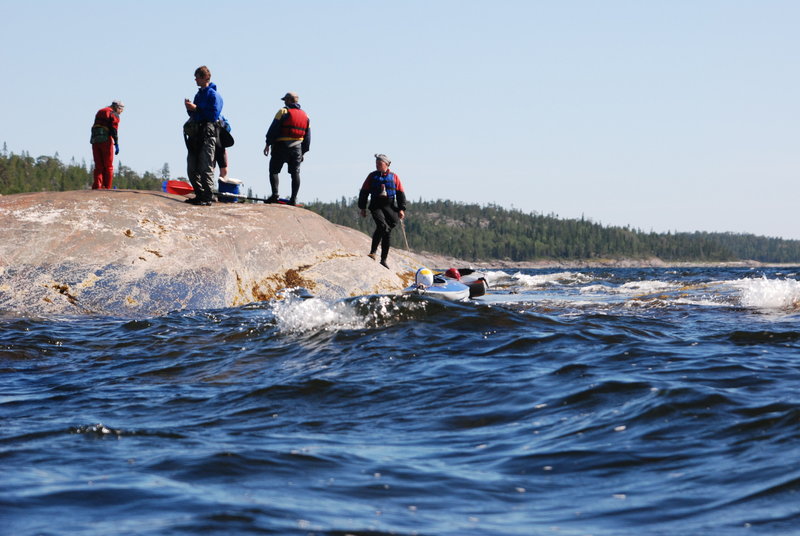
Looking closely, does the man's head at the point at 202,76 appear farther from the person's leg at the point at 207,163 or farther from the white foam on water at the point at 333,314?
the white foam on water at the point at 333,314

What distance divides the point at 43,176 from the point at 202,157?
438 feet

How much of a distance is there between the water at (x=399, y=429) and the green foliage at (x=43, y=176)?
5004 inches

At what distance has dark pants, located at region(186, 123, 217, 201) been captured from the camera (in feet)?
45.3

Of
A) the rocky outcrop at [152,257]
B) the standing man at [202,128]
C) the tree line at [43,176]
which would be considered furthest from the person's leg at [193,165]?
the tree line at [43,176]

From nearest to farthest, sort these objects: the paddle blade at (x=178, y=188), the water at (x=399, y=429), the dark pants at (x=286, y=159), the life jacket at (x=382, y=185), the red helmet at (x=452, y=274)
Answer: the water at (x=399, y=429) < the dark pants at (x=286, y=159) < the life jacket at (x=382, y=185) < the paddle blade at (x=178, y=188) < the red helmet at (x=452, y=274)

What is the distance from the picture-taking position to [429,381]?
7012mm

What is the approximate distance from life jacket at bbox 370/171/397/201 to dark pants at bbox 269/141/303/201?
1540 mm

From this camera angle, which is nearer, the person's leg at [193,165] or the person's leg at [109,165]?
the person's leg at [193,165]

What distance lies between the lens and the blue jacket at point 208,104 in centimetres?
1350

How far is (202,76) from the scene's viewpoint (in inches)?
527

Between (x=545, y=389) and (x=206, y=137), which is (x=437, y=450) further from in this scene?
(x=206, y=137)

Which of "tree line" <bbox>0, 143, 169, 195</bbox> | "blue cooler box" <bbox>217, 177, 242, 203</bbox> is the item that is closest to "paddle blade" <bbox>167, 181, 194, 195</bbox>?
"blue cooler box" <bbox>217, 177, 242, 203</bbox>

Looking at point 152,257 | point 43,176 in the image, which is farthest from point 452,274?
point 43,176

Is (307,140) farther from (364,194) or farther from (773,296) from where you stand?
(773,296)
